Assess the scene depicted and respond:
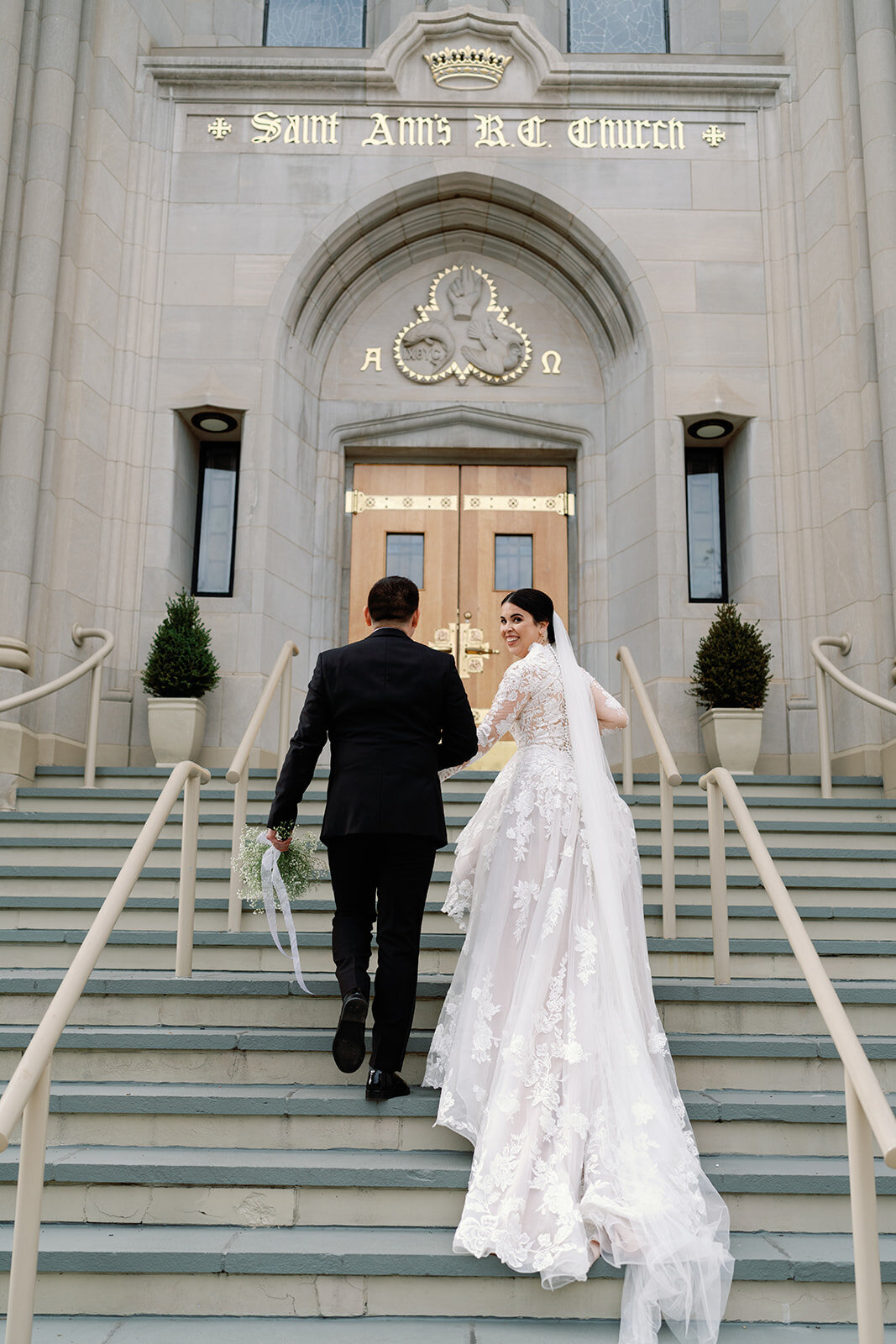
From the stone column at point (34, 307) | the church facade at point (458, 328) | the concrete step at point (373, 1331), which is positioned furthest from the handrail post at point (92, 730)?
the concrete step at point (373, 1331)

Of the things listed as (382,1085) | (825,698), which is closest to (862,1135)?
(382,1085)

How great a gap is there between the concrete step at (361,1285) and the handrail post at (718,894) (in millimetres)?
1655

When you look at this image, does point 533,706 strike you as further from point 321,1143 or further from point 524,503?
point 524,503

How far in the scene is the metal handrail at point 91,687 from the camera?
731 centimetres

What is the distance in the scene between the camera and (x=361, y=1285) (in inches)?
131

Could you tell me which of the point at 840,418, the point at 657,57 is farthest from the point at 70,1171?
the point at 657,57

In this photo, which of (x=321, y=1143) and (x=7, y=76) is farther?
(x=7, y=76)

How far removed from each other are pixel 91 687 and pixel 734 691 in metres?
4.63

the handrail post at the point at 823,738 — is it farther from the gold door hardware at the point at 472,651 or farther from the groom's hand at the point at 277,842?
the groom's hand at the point at 277,842

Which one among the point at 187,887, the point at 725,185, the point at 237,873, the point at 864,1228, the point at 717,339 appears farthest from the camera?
the point at 725,185

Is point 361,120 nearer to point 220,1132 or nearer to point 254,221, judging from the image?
point 254,221

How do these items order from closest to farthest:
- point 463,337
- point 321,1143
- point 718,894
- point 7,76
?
point 321,1143, point 718,894, point 7,76, point 463,337

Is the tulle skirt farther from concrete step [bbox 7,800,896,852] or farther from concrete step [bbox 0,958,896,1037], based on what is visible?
concrete step [bbox 7,800,896,852]

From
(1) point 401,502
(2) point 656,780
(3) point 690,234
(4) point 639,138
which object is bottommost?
(2) point 656,780
